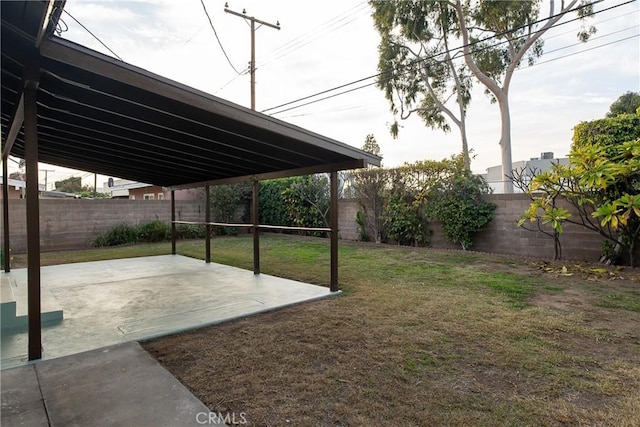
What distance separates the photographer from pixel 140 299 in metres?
4.66

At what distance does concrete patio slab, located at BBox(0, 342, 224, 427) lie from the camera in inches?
77.5

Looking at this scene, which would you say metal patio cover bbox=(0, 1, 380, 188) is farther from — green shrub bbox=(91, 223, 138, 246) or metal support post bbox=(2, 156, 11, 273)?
green shrub bbox=(91, 223, 138, 246)

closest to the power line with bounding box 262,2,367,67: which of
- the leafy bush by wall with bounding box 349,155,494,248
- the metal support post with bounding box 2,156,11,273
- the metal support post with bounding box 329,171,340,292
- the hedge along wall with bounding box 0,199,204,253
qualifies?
the leafy bush by wall with bounding box 349,155,494,248

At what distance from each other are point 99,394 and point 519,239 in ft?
25.1

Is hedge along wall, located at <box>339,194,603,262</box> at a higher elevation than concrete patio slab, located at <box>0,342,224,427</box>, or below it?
higher

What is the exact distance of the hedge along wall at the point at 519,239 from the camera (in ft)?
21.7

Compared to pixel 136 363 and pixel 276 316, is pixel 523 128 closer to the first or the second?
pixel 276 316

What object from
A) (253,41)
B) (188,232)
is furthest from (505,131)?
(188,232)

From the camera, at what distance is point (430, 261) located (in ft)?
23.5

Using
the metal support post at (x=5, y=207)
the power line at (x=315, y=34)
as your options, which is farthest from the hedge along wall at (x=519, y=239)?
the metal support post at (x=5, y=207)

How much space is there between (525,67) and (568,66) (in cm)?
245

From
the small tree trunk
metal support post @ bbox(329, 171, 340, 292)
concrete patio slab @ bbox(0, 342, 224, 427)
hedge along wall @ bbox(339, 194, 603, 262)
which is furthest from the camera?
the small tree trunk

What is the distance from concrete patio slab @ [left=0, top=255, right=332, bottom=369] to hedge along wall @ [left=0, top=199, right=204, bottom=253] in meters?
3.31

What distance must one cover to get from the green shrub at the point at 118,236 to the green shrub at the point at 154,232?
0.68 ft
